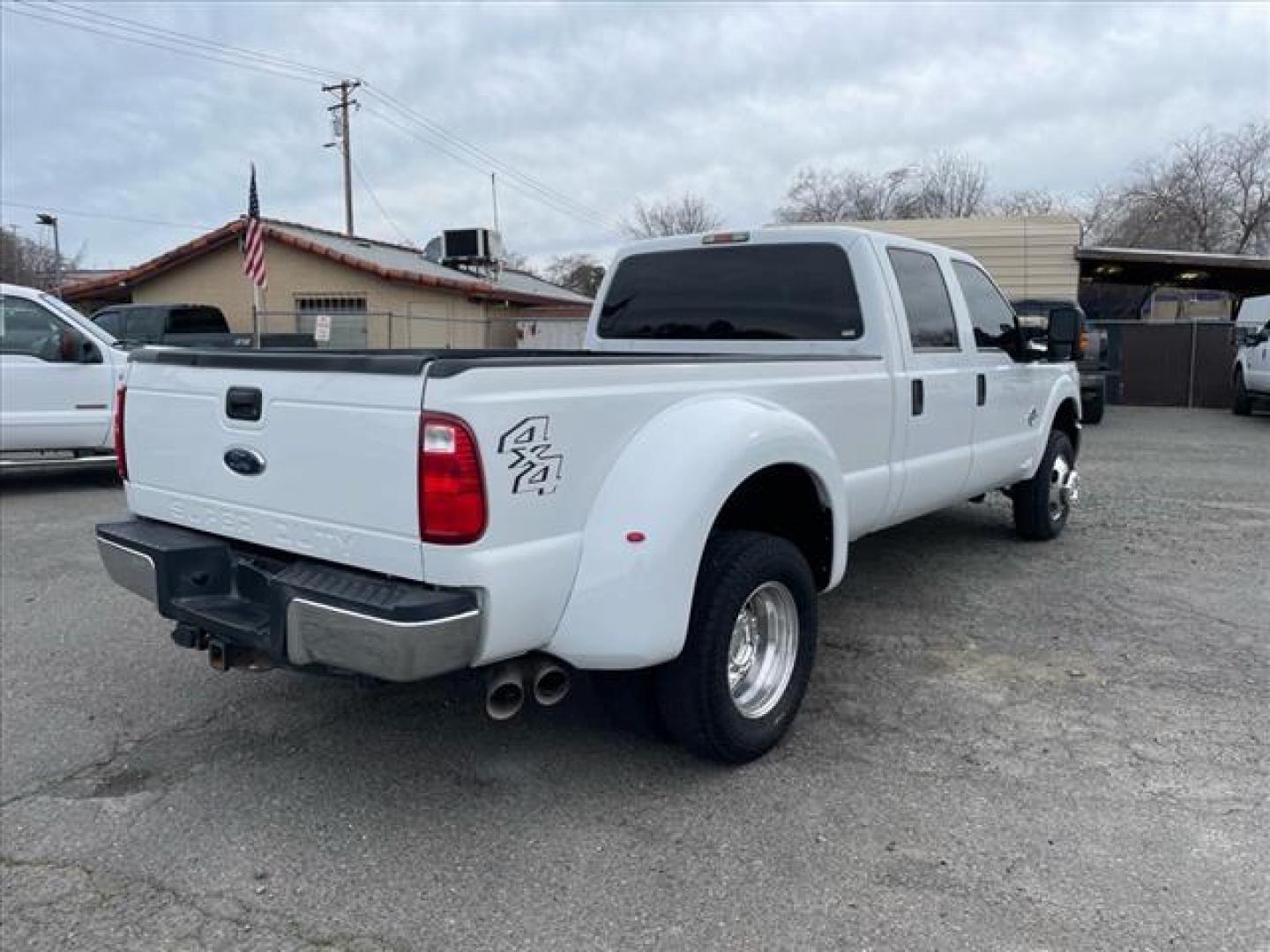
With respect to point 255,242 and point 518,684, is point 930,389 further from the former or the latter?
point 255,242

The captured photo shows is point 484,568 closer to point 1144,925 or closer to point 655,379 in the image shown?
point 655,379

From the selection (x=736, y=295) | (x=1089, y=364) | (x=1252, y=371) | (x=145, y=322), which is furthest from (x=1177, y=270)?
(x=145, y=322)

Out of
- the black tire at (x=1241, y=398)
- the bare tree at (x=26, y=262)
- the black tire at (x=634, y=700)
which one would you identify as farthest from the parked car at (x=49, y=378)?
the bare tree at (x=26, y=262)

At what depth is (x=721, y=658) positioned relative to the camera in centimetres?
325

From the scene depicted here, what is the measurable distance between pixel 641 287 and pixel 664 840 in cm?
313

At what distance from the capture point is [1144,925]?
2602mm

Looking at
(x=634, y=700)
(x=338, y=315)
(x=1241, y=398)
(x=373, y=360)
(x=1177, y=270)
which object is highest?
(x=1177, y=270)

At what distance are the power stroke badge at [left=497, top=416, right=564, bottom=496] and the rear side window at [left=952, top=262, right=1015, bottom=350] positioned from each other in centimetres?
345

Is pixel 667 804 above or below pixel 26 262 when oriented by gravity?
below

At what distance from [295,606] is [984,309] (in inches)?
175

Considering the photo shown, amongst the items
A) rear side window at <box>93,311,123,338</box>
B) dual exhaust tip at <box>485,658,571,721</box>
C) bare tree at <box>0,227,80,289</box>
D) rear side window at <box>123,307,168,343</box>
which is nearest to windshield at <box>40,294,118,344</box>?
dual exhaust tip at <box>485,658,571,721</box>

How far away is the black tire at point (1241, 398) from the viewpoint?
17625mm

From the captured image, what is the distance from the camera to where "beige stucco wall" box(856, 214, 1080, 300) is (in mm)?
17859

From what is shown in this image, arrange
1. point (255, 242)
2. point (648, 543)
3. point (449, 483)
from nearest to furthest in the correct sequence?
point (449, 483) < point (648, 543) < point (255, 242)
